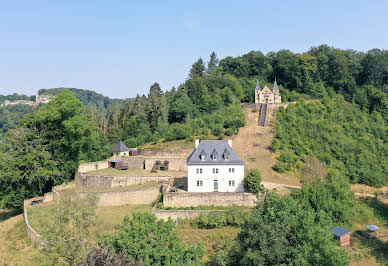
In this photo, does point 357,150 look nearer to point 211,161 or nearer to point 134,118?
point 211,161

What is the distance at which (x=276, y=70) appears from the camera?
289 feet

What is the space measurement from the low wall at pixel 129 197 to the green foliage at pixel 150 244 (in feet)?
55.2

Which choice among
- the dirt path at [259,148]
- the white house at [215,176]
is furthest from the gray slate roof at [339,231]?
the dirt path at [259,148]

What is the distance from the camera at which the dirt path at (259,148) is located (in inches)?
1801

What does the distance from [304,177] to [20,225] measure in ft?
122

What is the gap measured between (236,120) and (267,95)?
1787 centimetres

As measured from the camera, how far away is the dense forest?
42.3m

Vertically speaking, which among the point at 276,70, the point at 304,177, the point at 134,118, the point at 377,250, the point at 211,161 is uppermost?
the point at 276,70

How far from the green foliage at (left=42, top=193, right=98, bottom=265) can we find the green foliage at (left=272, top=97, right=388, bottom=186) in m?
33.5

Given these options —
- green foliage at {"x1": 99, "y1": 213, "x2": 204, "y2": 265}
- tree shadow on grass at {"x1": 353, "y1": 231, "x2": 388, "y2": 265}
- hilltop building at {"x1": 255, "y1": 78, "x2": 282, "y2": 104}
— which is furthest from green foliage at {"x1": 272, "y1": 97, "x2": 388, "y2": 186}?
green foliage at {"x1": 99, "y1": 213, "x2": 204, "y2": 265}

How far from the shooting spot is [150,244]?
61.0 ft

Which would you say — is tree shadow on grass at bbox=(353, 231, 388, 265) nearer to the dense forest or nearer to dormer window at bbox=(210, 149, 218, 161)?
dormer window at bbox=(210, 149, 218, 161)

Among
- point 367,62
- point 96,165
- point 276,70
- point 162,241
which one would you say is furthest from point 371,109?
point 162,241

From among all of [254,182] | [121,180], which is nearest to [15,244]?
[121,180]
